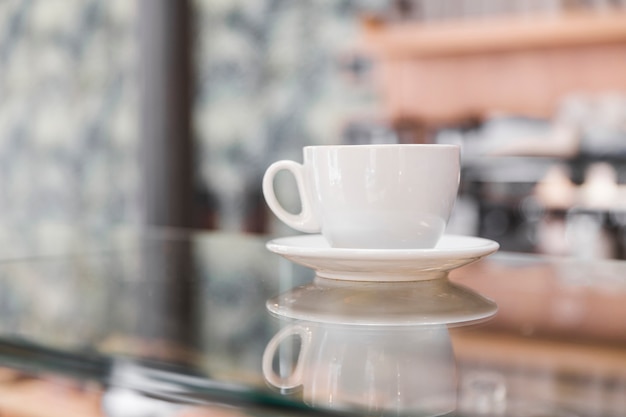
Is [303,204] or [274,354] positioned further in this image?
[303,204]

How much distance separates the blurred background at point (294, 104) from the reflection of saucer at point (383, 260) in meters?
0.71

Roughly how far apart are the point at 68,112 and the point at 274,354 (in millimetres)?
4277

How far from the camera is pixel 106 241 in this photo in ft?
3.33

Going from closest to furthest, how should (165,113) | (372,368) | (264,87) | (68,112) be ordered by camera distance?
(372,368) → (165,113) → (264,87) → (68,112)

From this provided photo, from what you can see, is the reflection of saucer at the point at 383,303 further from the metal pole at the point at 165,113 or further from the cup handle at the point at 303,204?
the metal pole at the point at 165,113

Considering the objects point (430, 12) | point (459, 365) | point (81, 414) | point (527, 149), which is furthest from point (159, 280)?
point (430, 12)

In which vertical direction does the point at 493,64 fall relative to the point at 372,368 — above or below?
above

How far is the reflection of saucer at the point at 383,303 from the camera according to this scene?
45 cm

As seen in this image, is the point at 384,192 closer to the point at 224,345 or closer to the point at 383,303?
the point at 383,303

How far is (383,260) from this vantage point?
52 cm

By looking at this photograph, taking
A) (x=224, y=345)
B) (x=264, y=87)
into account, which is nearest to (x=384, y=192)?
(x=224, y=345)

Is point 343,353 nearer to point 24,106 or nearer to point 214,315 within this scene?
point 214,315

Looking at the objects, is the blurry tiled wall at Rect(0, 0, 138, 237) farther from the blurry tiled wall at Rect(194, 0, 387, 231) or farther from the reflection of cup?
the reflection of cup

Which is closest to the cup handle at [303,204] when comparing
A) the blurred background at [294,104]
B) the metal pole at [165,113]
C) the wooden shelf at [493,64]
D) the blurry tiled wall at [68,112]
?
the blurred background at [294,104]
